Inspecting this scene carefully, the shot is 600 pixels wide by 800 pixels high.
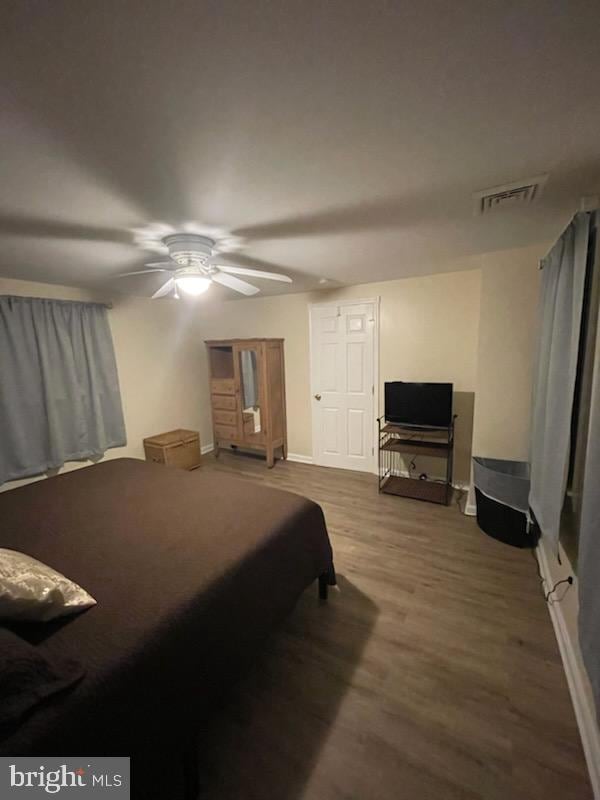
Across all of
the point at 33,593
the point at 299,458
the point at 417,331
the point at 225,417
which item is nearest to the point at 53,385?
the point at 225,417

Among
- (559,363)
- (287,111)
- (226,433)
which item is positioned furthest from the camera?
(226,433)

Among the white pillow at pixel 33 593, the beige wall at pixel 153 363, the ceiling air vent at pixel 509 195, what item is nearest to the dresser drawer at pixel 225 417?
the beige wall at pixel 153 363

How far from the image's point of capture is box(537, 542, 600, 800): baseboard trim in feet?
3.87

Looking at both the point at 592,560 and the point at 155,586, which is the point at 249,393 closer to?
the point at 155,586

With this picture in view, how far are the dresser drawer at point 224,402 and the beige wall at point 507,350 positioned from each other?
2943mm

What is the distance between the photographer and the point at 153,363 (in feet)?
14.2

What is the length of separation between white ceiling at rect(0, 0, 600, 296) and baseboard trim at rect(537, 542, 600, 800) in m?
2.05

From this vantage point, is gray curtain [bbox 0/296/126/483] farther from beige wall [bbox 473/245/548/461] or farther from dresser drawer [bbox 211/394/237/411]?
beige wall [bbox 473/245/548/461]

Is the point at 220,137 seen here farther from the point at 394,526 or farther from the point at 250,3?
the point at 394,526

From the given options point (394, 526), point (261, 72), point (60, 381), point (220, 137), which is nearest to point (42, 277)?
point (60, 381)

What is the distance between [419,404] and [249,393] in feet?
7.15

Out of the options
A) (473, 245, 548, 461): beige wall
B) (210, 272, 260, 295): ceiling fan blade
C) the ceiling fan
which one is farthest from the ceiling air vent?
(210, 272, 260, 295): ceiling fan blade

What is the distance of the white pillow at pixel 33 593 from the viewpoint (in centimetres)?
102

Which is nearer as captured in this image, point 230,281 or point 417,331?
point 230,281
